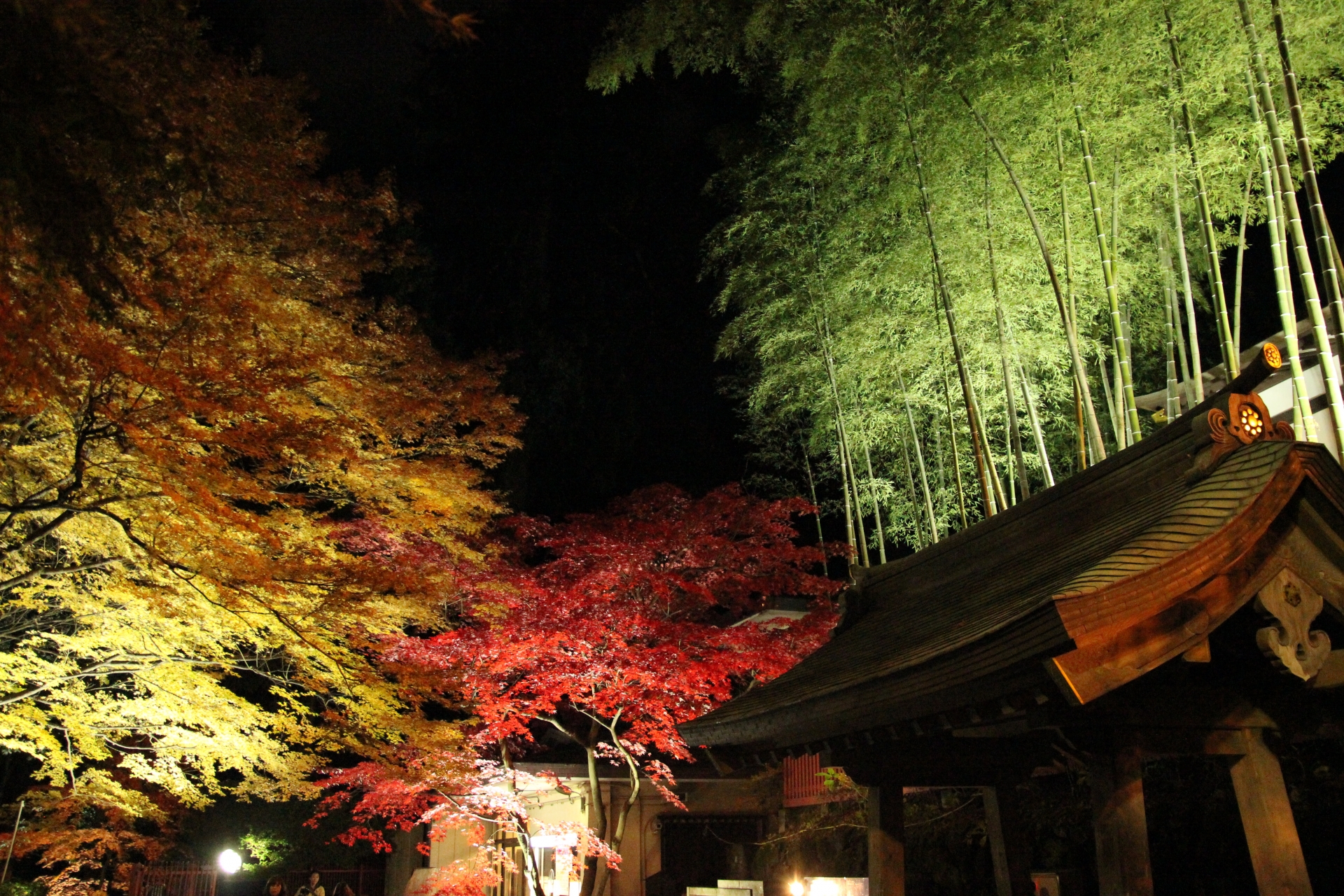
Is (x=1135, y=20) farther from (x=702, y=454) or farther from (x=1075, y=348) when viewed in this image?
(x=702, y=454)

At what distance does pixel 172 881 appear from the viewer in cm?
1284

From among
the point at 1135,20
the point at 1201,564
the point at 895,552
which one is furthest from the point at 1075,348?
the point at 895,552

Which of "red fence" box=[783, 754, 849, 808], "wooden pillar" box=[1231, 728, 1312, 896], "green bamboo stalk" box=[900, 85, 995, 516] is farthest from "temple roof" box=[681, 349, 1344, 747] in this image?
"red fence" box=[783, 754, 849, 808]

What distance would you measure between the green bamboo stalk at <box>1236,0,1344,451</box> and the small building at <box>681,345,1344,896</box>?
1238 mm

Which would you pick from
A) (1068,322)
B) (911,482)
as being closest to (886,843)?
(1068,322)

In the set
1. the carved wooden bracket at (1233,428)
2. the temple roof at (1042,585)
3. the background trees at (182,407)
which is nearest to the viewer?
the temple roof at (1042,585)

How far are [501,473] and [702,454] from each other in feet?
16.9

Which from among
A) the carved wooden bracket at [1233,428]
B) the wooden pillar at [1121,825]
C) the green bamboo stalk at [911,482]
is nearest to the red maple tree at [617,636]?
the green bamboo stalk at [911,482]

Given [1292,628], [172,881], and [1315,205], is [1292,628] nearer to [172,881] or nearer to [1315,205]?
[1315,205]

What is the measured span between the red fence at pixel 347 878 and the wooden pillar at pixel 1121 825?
13629 millimetres

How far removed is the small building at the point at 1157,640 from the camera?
2.69 meters

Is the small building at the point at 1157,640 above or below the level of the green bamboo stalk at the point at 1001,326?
below

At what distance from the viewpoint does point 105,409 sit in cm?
499

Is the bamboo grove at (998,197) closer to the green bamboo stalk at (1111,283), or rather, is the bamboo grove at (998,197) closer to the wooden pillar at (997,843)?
the green bamboo stalk at (1111,283)
